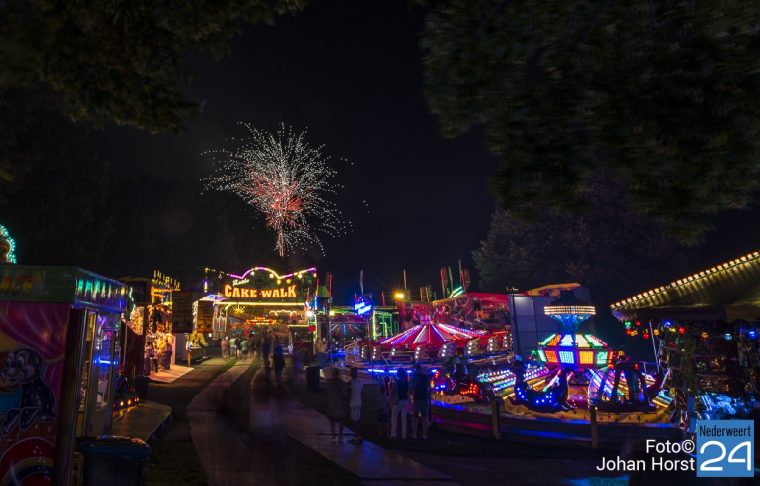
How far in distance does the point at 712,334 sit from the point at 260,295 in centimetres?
3469

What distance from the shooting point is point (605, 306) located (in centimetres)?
3162

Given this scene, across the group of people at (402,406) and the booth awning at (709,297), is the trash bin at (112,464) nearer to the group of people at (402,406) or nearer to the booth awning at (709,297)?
the group of people at (402,406)

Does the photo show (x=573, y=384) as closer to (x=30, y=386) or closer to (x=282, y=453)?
(x=282, y=453)

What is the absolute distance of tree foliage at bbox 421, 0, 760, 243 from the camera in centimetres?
385

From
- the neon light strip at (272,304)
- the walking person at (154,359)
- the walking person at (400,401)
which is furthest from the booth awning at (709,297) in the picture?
the neon light strip at (272,304)

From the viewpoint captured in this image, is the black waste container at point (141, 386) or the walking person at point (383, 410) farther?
the black waste container at point (141, 386)

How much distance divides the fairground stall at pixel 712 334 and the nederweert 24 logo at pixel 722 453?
142 cm

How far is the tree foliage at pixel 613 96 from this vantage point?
12.6ft

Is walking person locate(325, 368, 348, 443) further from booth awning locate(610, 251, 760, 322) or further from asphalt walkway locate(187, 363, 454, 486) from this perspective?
booth awning locate(610, 251, 760, 322)

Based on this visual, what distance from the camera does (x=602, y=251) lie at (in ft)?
102

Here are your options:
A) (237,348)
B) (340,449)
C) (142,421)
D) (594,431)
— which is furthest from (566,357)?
(237,348)

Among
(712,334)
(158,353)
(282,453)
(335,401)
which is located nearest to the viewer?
(282,453)

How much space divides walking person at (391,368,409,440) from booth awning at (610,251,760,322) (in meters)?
5.72

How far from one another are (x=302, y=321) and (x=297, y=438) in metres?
36.9
